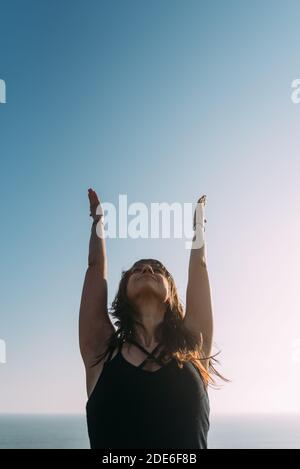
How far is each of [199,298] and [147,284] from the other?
487 millimetres

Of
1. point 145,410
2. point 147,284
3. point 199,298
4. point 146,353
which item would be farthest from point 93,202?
point 145,410

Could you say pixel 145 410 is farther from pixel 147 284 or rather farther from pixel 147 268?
pixel 147 268

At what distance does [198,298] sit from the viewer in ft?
15.4

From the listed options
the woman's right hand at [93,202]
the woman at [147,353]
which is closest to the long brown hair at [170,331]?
the woman at [147,353]

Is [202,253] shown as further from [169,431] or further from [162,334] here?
[169,431]

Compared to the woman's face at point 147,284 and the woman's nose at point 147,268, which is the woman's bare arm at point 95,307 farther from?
the woman's nose at point 147,268

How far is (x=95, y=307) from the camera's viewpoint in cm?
446

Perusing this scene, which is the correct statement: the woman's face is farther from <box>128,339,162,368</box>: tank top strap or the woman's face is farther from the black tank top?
the black tank top

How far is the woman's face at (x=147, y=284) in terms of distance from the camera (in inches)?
180

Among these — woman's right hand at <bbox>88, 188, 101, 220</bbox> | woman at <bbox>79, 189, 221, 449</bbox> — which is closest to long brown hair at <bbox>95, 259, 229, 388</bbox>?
woman at <bbox>79, 189, 221, 449</bbox>

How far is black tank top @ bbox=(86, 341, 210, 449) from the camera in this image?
12.4 feet

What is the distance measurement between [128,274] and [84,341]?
2.51 ft
